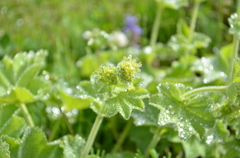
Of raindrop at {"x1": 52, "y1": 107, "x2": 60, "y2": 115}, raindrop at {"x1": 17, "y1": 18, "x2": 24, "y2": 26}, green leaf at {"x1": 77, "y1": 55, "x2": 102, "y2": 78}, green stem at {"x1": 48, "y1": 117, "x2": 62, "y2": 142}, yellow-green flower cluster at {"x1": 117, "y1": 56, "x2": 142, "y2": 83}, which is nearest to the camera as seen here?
yellow-green flower cluster at {"x1": 117, "y1": 56, "x2": 142, "y2": 83}

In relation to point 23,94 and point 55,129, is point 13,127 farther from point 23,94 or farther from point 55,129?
point 55,129

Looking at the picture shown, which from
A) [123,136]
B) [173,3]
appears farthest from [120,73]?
[173,3]

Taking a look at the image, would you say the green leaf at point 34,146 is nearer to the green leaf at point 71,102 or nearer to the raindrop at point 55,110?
the green leaf at point 71,102

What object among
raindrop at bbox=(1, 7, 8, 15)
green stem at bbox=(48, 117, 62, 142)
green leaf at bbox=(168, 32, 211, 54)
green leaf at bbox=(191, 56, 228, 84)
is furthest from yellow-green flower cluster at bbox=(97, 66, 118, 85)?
raindrop at bbox=(1, 7, 8, 15)

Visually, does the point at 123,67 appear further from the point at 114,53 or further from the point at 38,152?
the point at 114,53

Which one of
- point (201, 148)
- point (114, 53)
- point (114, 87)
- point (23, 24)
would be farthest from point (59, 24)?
point (114, 87)

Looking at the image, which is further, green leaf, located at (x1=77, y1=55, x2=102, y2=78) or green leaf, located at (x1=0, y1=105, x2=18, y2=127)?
green leaf, located at (x1=77, y1=55, x2=102, y2=78)

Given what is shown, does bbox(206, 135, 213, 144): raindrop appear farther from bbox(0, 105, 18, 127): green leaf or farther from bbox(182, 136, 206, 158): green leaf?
bbox(0, 105, 18, 127): green leaf
